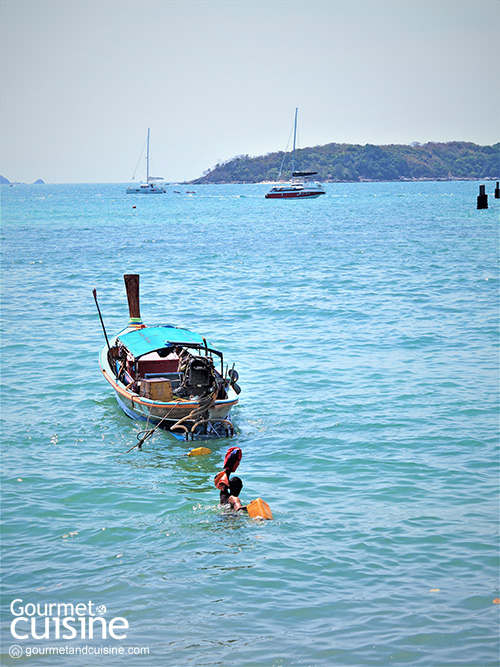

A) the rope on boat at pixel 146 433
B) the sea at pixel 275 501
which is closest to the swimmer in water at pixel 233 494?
the sea at pixel 275 501

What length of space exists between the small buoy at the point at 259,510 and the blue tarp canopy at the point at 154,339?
638cm

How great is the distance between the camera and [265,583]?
34.9 ft

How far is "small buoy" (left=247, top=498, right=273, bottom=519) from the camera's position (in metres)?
12.5

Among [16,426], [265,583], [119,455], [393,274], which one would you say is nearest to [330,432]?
[119,455]

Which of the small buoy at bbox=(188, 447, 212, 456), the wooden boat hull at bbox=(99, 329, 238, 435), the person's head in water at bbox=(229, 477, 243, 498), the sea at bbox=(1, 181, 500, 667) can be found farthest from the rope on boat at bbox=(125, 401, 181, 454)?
the person's head in water at bbox=(229, 477, 243, 498)

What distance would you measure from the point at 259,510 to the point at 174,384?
638cm

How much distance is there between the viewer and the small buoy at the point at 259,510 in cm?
1254

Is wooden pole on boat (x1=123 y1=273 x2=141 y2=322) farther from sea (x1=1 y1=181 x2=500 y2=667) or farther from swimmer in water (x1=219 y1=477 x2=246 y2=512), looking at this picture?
swimmer in water (x1=219 y1=477 x2=246 y2=512)

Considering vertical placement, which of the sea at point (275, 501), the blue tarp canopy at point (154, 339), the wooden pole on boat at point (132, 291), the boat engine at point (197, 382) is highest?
the wooden pole on boat at point (132, 291)

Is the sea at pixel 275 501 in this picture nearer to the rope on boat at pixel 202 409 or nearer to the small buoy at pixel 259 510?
the small buoy at pixel 259 510

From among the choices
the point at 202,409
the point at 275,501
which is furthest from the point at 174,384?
the point at 275,501

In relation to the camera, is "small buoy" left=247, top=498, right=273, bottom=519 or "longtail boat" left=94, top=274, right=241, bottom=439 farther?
"longtail boat" left=94, top=274, right=241, bottom=439

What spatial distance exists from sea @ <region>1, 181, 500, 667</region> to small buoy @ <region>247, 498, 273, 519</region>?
15 centimetres

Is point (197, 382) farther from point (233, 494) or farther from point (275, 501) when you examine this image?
point (233, 494)
